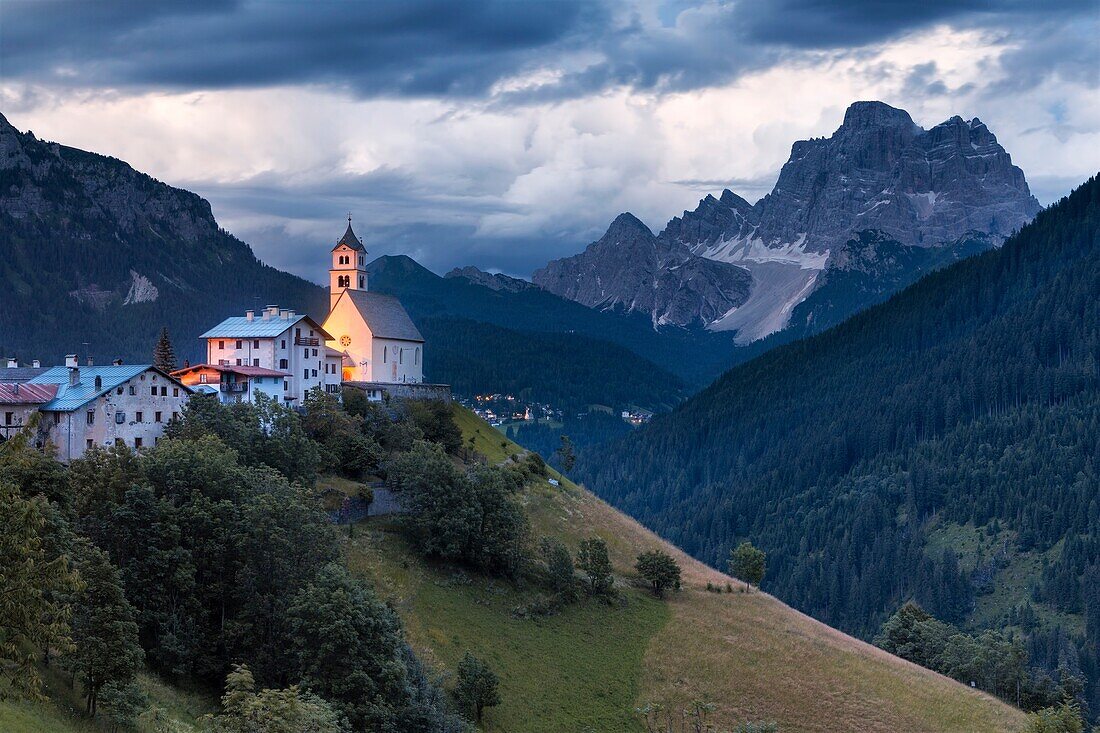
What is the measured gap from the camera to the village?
8675 centimetres

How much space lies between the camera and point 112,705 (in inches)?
1982

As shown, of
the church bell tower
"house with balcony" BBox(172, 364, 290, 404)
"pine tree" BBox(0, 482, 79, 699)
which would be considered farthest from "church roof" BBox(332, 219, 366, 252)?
"pine tree" BBox(0, 482, 79, 699)

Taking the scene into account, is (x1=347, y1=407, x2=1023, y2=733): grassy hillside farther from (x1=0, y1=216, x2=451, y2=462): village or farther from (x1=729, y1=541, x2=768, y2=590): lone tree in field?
(x1=729, y1=541, x2=768, y2=590): lone tree in field

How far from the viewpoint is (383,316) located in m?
134

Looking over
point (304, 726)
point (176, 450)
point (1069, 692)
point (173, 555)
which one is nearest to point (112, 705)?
point (304, 726)

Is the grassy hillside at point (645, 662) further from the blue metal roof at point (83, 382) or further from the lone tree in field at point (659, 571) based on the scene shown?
the blue metal roof at point (83, 382)

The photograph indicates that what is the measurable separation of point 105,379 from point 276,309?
Answer: 30.5 metres

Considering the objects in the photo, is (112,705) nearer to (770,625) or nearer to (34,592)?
(34,592)

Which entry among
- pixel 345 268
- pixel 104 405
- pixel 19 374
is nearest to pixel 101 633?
pixel 104 405

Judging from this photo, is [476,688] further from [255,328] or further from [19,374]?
[255,328]

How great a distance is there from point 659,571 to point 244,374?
4687 centimetres

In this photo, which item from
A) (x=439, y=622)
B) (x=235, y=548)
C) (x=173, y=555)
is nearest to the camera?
(x=173, y=555)

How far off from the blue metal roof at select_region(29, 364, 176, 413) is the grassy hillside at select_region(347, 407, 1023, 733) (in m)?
24.2

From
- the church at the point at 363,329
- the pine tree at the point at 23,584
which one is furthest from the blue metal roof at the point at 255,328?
the pine tree at the point at 23,584
